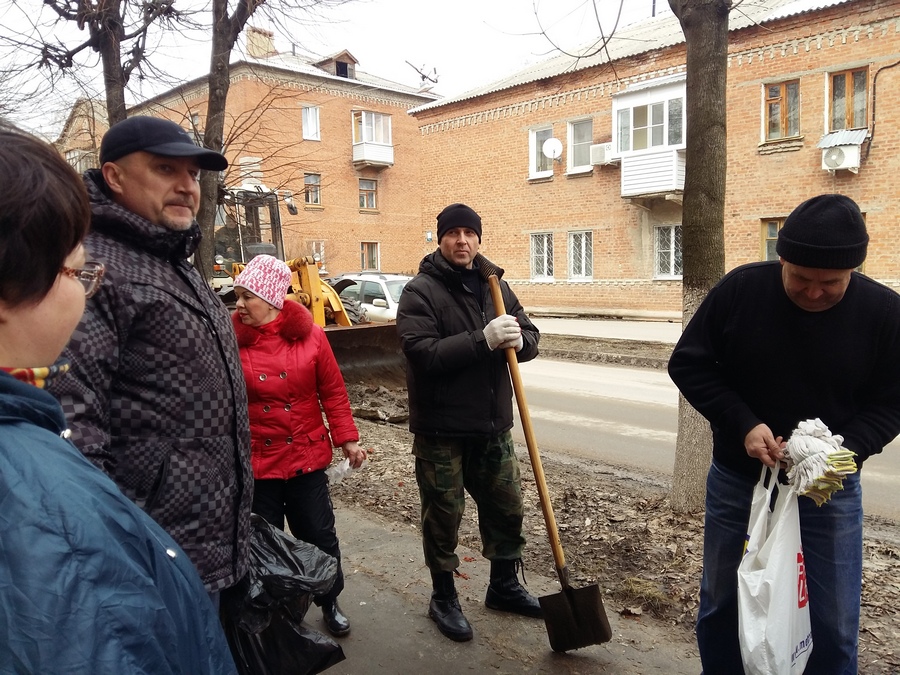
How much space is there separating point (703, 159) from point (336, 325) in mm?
7279

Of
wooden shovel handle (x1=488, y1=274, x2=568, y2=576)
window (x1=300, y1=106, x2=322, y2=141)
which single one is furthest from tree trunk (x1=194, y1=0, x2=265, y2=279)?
window (x1=300, y1=106, x2=322, y2=141)

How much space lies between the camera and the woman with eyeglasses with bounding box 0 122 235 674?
2.81 ft

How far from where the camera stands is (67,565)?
2.87 feet

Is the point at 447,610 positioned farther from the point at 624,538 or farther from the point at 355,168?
the point at 355,168

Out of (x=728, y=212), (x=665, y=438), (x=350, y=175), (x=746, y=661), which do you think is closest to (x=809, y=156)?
(x=728, y=212)

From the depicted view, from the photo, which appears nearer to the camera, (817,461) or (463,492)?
(817,461)

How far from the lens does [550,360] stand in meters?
14.5

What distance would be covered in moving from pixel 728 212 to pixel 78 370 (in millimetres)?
18994

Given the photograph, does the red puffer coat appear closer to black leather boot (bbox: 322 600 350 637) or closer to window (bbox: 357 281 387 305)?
black leather boot (bbox: 322 600 350 637)

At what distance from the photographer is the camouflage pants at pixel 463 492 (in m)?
3.45

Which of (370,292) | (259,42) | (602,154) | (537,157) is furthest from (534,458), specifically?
(537,157)

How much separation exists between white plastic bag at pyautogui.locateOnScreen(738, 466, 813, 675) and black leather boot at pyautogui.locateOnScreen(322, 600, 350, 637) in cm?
179

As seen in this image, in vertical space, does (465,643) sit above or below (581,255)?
below

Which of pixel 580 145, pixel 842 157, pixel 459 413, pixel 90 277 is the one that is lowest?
pixel 459 413
